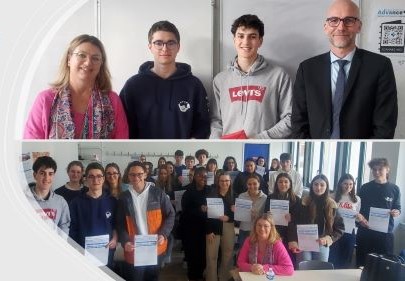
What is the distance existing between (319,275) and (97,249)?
0.68 meters

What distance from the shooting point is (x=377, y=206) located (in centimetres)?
106

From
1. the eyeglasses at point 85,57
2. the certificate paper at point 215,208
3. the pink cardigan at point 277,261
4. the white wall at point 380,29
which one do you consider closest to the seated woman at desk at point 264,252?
the pink cardigan at point 277,261

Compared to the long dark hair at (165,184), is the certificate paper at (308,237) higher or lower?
lower

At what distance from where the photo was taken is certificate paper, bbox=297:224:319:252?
42.0 inches

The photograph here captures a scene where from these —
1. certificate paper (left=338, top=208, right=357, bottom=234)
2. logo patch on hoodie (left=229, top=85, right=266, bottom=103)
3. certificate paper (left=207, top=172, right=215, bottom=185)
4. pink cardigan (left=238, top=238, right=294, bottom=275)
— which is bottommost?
pink cardigan (left=238, top=238, right=294, bottom=275)

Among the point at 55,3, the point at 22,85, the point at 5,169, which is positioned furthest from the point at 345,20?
the point at 5,169

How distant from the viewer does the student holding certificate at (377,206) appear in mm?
1045

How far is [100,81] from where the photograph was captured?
122 centimetres

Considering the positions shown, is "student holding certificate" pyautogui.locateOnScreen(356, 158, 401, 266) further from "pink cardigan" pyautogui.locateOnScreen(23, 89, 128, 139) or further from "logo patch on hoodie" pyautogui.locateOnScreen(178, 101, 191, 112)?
"pink cardigan" pyautogui.locateOnScreen(23, 89, 128, 139)

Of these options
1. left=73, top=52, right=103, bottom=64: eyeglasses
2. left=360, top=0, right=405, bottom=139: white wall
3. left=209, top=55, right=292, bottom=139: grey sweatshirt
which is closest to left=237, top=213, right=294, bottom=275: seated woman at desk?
left=209, top=55, right=292, bottom=139: grey sweatshirt

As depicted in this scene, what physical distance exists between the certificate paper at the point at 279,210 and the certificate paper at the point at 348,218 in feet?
0.53

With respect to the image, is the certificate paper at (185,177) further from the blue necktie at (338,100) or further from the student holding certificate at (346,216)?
the blue necktie at (338,100)

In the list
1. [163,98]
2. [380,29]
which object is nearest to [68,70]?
[163,98]

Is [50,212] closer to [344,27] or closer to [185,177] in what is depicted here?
[185,177]
